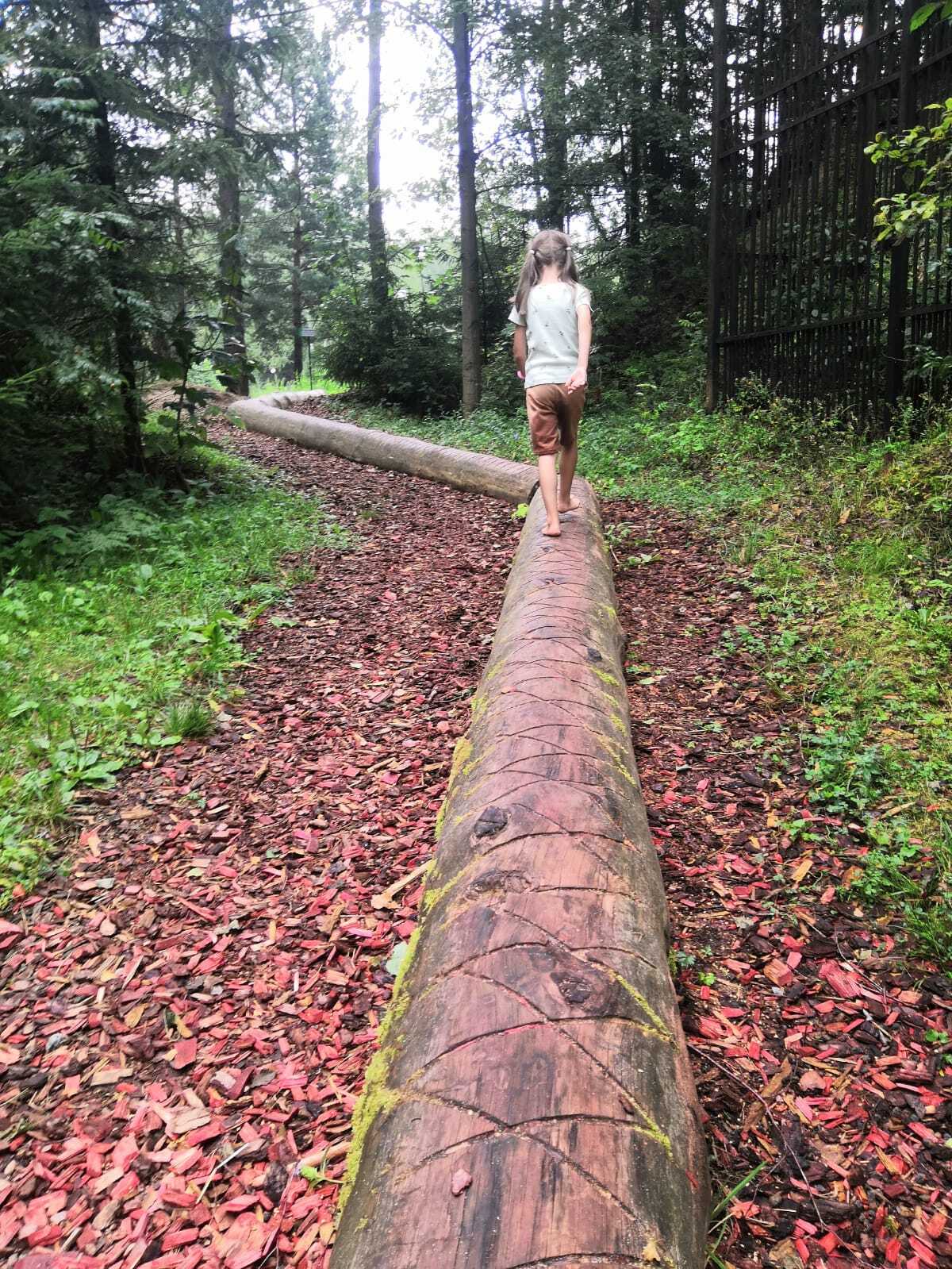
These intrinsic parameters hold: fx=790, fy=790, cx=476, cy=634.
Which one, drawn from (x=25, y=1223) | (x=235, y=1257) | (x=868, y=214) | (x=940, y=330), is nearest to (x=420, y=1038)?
(x=235, y=1257)

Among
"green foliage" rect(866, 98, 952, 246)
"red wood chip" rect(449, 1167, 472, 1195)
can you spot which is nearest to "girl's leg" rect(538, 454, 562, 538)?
"green foliage" rect(866, 98, 952, 246)

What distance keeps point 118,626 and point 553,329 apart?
3481 mm

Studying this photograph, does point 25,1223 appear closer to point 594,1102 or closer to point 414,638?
point 594,1102

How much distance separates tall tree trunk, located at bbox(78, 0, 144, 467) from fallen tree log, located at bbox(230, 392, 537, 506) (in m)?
3.53

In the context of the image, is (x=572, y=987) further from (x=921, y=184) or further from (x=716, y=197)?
(x=716, y=197)

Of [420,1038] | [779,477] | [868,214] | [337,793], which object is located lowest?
[337,793]

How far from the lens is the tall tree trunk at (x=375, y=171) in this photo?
44.1 ft

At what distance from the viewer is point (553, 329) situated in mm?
5043

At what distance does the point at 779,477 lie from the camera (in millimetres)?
7000

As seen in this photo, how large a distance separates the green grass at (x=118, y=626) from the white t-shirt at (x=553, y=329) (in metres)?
2.68

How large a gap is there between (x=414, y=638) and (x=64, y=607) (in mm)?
2513

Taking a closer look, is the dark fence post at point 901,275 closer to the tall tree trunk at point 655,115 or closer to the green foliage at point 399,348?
the tall tree trunk at point 655,115

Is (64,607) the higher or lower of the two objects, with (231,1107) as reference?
higher

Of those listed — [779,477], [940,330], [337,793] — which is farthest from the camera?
[779,477]
